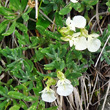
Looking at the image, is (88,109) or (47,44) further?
(88,109)

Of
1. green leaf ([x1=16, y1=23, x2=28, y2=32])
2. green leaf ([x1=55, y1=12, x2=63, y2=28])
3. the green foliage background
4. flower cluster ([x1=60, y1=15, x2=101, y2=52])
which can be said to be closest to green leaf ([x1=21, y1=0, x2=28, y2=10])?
the green foliage background

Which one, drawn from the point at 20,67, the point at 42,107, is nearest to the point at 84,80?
the point at 42,107

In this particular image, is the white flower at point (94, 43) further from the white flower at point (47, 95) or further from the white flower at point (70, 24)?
the white flower at point (47, 95)

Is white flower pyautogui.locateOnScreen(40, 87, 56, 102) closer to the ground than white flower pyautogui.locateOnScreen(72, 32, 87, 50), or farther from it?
closer to the ground

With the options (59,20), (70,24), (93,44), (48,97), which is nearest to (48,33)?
(59,20)

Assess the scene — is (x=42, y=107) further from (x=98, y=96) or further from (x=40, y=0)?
(x=40, y=0)

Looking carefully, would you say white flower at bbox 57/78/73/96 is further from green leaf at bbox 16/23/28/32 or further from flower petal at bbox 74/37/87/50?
green leaf at bbox 16/23/28/32
